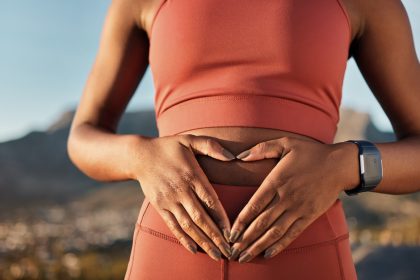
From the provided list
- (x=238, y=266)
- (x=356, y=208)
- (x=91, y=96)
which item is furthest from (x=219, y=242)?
(x=356, y=208)

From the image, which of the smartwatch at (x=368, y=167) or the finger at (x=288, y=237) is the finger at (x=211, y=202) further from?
the smartwatch at (x=368, y=167)

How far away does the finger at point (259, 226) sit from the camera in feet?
4.46

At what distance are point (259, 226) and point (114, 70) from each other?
929 millimetres

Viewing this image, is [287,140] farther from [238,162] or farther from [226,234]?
[226,234]

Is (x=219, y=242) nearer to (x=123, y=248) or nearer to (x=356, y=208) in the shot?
(x=123, y=248)

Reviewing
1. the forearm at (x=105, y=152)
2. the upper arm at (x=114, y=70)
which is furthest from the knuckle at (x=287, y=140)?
the upper arm at (x=114, y=70)

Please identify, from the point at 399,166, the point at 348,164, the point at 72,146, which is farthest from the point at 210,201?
the point at 72,146

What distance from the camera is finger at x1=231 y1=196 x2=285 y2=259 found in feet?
4.46

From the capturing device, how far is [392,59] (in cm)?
175

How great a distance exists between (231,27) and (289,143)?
16.5 inches

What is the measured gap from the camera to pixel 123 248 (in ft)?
115

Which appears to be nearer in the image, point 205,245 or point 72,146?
point 205,245

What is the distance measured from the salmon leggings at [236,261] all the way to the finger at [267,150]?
10cm

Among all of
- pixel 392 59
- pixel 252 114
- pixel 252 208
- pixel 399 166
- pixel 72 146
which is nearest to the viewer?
pixel 252 208
